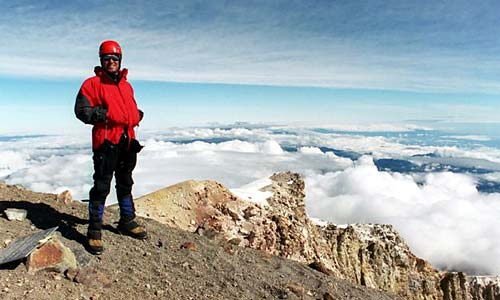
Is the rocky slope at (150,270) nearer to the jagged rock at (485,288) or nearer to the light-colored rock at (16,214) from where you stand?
the light-colored rock at (16,214)

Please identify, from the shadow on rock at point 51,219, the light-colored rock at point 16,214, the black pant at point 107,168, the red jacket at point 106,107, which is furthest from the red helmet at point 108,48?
the light-colored rock at point 16,214

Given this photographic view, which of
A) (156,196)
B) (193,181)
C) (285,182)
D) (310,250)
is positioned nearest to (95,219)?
(156,196)

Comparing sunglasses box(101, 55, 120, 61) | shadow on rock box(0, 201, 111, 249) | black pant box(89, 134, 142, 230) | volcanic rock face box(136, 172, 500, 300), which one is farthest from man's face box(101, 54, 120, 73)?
volcanic rock face box(136, 172, 500, 300)

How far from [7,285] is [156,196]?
79.2 ft

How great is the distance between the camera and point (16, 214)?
954 cm

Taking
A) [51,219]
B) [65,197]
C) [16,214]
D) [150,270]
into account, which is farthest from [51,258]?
[65,197]

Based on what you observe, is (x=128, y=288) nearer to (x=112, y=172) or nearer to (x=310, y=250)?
(x=112, y=172)

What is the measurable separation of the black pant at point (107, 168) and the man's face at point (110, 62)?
4.68 ft

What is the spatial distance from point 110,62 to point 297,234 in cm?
3328

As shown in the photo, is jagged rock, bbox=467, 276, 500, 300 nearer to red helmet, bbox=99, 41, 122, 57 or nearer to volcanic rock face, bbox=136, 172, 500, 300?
volcanic rock face, bbox=136, 172, 500, 300

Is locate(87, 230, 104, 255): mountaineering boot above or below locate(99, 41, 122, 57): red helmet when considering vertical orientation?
below

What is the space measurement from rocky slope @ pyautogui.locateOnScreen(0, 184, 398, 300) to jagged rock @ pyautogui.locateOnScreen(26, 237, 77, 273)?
0.39ft

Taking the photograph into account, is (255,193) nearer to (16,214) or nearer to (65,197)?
(65,197)

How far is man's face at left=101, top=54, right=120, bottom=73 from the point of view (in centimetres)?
836
